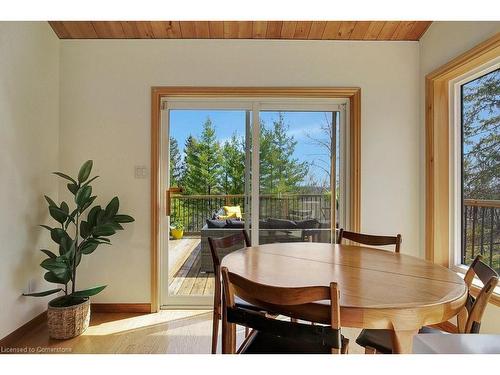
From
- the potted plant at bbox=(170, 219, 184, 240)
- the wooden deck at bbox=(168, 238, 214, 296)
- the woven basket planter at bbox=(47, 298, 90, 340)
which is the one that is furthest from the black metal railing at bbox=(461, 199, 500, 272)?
the woven basket planter at bbox=(47, 298, 90, 340)

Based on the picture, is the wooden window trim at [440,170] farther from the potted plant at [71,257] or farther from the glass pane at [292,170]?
the potted plant at [71,257]

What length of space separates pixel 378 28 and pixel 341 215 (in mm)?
1757

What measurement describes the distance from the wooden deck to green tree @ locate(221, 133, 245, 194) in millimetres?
641

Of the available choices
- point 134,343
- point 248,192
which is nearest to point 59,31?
point 248,192

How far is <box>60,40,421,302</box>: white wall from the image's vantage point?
2.69 metres

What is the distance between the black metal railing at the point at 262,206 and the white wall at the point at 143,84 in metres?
0.37

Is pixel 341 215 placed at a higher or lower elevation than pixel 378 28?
lower

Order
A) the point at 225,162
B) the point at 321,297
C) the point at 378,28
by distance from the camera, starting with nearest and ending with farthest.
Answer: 1. the point at 321,297
2. the point at 378,28
3. the point at 225,162

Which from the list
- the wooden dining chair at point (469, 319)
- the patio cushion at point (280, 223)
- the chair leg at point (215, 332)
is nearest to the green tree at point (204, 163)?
the patio cushion at point (280, 223)

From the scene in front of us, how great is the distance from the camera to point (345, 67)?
2713 millimetres

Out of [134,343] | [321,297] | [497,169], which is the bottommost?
Answer: [134,343]

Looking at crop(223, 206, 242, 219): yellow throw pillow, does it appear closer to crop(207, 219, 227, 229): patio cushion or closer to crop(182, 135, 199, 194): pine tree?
crop(207, 219, 227, 229): patio cushion
